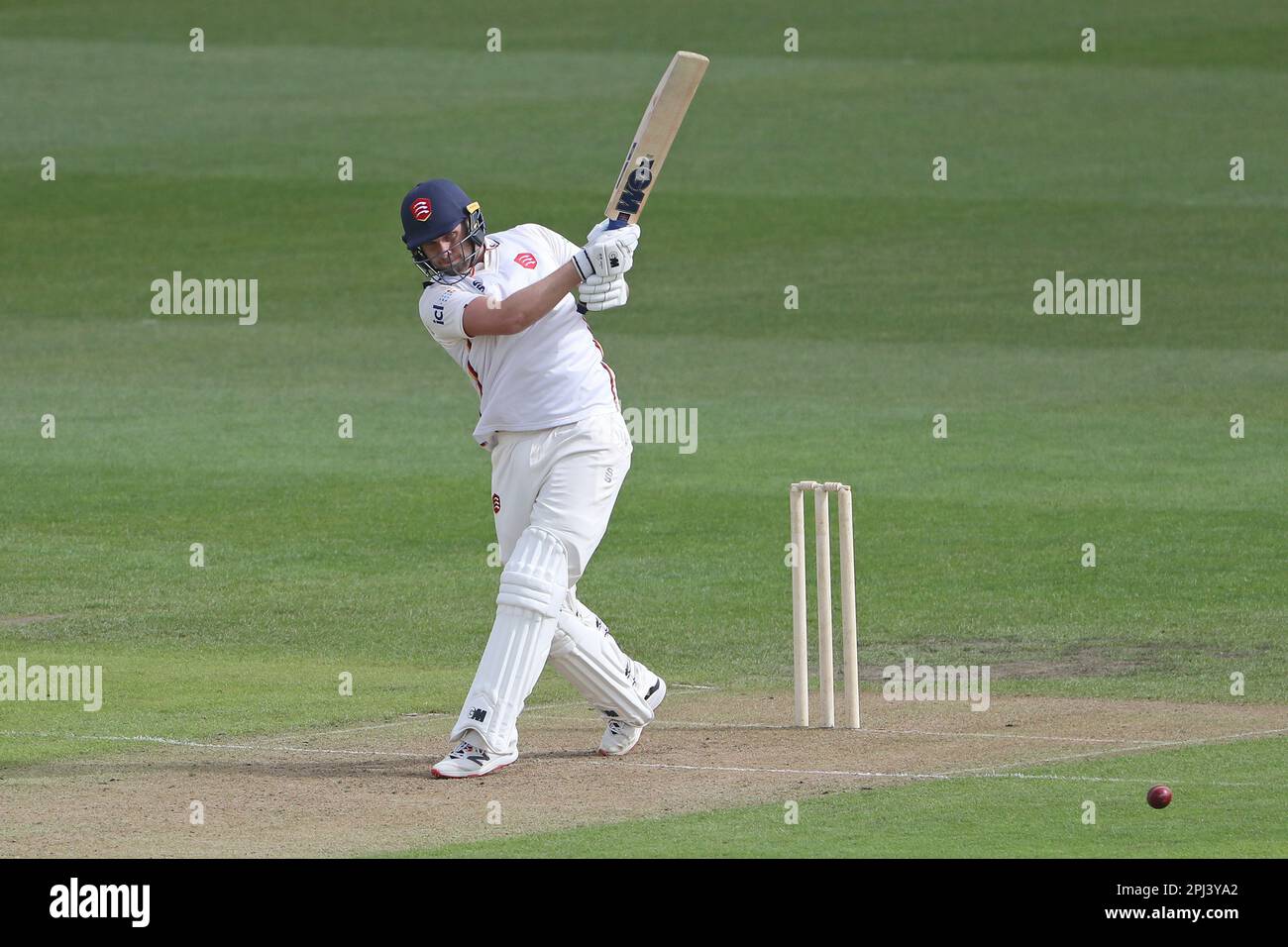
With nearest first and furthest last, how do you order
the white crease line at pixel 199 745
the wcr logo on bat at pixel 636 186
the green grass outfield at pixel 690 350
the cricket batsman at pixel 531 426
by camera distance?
the cricket batsman at pixel 531 426, the wcr logo on bat at pixel 636 186, the white crease line at pixel 199 745, the green grass outfield at pixel 690 350

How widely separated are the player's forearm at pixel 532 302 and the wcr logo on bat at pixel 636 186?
0.37 m

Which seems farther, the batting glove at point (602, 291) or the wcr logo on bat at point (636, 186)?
the wcr logo on bat at point (636, 186)

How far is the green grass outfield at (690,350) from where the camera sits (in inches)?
469

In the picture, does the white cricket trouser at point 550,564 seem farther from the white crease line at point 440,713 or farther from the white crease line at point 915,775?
the white crease line at point 440,713

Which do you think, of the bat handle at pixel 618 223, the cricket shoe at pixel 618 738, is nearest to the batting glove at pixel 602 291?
the bat handle at pixel 618 223

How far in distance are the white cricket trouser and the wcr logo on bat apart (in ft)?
2.70

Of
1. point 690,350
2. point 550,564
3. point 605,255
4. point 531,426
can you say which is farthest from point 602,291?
point 690,350

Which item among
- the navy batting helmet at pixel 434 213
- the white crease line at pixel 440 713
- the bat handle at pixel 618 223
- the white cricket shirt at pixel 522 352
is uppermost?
the navy batting helmet at pixel 434 213

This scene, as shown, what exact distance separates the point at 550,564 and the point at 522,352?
83cm

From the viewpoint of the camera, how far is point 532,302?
8.47m

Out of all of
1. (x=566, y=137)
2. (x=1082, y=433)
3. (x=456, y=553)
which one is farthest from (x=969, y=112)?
(x=456, y=553)

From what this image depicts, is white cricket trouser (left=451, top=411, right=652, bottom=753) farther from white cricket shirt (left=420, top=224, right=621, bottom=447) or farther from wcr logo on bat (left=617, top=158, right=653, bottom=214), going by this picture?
wcr logo on bat (left=617, top=158, right=653, bottom=214)

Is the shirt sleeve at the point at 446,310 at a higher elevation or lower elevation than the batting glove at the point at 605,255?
lower

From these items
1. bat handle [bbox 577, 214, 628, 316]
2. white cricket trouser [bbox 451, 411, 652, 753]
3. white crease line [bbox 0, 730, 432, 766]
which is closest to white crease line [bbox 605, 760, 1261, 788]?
white cricket trouser [bbox 451, 411, 652, 753]
